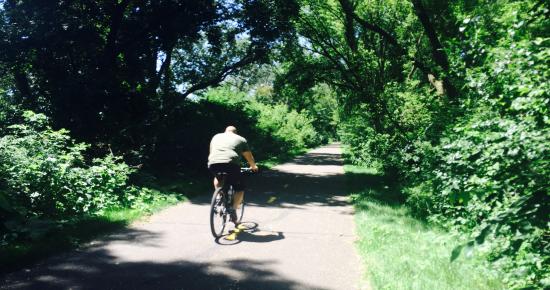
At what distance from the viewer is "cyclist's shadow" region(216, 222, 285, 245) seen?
22.4ft

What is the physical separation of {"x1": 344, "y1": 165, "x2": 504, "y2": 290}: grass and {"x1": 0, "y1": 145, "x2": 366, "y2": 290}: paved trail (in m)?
0.30

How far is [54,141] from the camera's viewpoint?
30.9 ft

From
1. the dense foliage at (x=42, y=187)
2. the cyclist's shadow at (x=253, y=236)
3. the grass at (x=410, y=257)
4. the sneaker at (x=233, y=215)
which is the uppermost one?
the dense foliage at (x=42, y=187)

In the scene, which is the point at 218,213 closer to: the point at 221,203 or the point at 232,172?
the point at 221,203

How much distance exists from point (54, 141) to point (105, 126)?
3.31 meters

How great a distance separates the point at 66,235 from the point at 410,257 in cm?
554

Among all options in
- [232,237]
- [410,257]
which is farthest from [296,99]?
[410,257]

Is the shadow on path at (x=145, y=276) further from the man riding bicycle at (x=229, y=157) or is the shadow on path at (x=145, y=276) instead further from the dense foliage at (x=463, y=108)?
the dense foliage at (x=463, y=108)

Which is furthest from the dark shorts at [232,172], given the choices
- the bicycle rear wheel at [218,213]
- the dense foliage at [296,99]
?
the dense foliage at [296,99]

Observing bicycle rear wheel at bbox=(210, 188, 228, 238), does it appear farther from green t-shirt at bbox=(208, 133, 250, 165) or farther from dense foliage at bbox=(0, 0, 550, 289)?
dense foliage at bbox=(0, 0, 550, 289)

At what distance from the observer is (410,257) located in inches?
218

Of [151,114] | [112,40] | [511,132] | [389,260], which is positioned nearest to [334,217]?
[389,260]

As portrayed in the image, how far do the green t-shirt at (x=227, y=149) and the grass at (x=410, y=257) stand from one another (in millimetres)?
2693

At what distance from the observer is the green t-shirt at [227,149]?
698 cm
